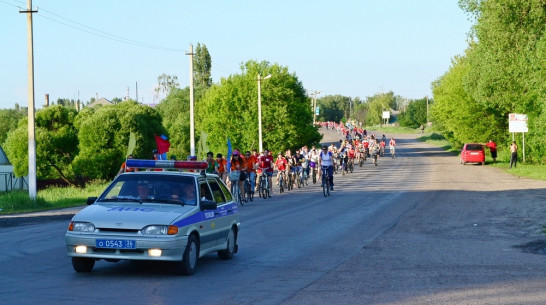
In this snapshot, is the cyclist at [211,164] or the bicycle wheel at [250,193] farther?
the bicycle wheel at [250,193]

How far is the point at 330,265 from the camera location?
1240 cm

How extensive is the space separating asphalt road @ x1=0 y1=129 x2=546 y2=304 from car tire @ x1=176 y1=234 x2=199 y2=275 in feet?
0.42

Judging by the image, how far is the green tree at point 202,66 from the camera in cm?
15125

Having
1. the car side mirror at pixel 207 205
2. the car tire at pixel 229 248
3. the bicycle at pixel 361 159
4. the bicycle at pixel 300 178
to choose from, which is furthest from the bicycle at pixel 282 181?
the bicycle at pixel 361 159

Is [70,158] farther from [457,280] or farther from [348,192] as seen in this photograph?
[457,280]

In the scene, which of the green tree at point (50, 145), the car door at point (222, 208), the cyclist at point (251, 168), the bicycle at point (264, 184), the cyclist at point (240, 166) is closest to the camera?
the car door at point (222, 208)

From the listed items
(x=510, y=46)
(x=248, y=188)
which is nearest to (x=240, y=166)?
(x=248, y=188)

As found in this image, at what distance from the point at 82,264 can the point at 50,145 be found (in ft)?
242

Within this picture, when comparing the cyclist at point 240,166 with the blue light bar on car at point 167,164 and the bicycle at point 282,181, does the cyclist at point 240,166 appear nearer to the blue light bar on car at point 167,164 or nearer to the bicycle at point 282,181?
the bicycle at point 282,181

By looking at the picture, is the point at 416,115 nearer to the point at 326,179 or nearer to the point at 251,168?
the point at 326,179

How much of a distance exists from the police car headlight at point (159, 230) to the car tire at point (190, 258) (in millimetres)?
423

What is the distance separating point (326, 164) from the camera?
32.2 meters

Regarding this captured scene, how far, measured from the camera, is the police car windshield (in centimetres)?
1166

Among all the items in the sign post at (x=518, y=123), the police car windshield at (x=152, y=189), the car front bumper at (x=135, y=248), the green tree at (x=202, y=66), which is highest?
the green tree at (x=202, y=66)
